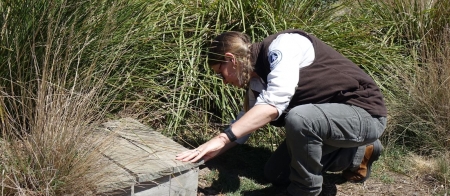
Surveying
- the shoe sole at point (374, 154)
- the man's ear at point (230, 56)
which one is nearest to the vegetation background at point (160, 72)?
the shoe sole at point (374, 154)

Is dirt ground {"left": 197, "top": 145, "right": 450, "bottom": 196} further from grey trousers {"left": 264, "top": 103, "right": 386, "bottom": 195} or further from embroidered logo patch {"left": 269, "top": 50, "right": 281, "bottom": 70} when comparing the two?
embroidered logo patch {"left": 269, "top": 50, "right": 281, "bottom": 70}

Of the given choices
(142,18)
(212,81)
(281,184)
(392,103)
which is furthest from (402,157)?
(142,18)

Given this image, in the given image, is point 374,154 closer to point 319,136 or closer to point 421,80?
point 319,136

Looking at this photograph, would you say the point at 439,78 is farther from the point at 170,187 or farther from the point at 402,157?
the point at 170,187

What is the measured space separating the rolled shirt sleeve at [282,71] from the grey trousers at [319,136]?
0.16 metres

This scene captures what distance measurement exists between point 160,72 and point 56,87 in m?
1.05

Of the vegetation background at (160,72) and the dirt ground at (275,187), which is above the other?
the vegetation background at (160,72)

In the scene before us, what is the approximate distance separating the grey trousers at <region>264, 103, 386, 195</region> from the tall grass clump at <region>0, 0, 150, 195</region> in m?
1.04

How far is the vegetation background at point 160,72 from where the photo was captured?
309cm

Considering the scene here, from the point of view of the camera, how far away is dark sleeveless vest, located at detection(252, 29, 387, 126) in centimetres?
361

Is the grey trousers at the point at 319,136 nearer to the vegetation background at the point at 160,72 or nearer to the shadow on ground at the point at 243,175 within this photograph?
the shadow on ground at the point at 243,175

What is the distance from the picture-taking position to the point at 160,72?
4.45m

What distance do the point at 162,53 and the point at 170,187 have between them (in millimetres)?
1276

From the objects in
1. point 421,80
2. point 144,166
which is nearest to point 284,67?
point 144,166
